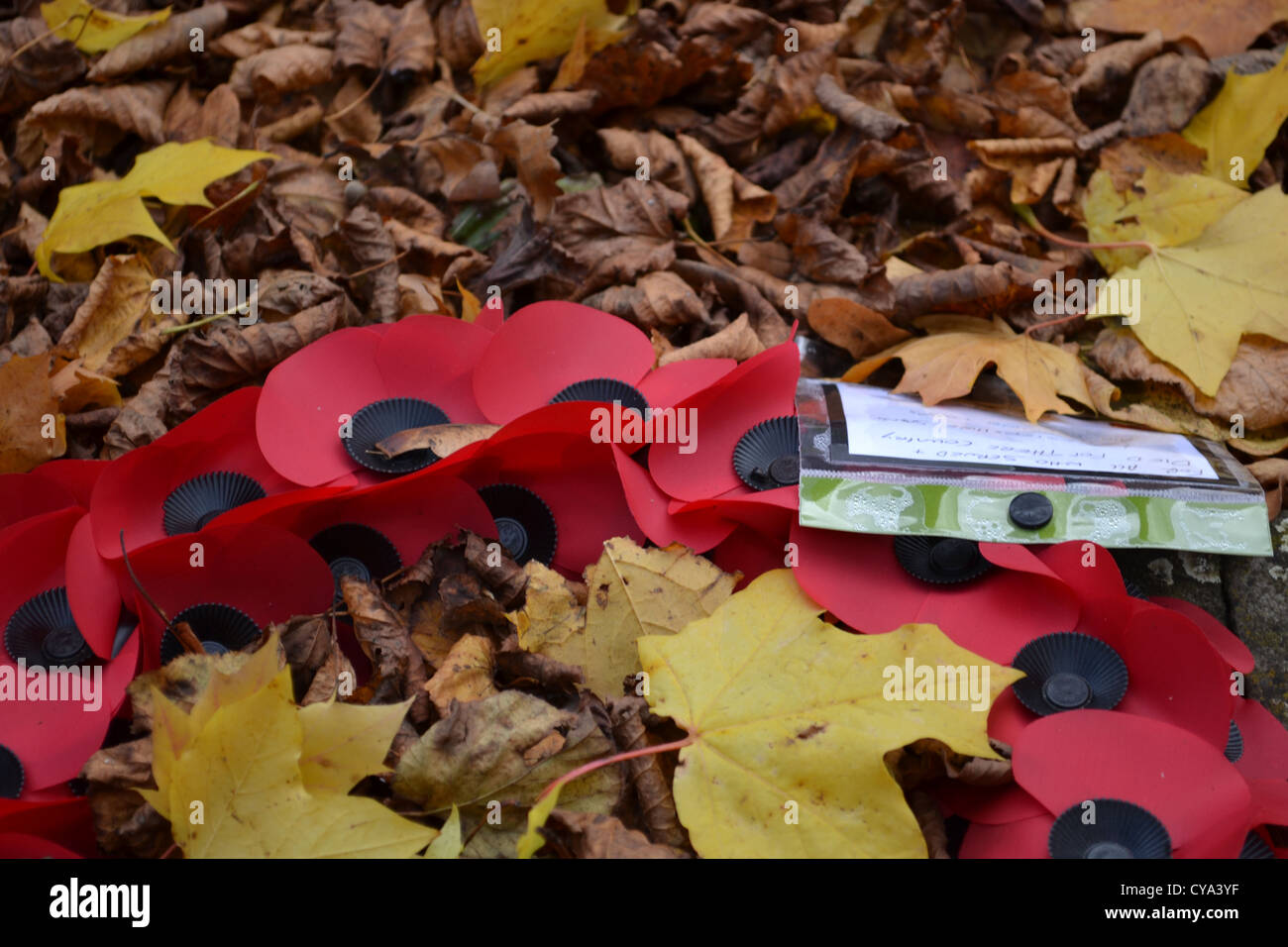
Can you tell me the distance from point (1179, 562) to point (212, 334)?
4.12 ft

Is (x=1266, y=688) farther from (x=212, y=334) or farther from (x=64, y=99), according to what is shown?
(x=64, y=99)

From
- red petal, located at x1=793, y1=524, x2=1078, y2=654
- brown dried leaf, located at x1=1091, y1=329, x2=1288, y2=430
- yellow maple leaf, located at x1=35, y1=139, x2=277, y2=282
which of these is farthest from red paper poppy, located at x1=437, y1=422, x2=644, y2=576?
brown dried leaf, located at x1=1091, y1=329, x2=1288, y2=430

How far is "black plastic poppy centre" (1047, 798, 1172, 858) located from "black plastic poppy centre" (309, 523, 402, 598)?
735mm

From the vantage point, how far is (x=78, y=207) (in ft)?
5.09

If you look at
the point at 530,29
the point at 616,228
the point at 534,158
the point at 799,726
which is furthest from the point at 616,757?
the point at 530,29

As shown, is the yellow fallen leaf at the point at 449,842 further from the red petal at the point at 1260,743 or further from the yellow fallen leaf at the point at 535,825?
the red petal at the point at 1260,743

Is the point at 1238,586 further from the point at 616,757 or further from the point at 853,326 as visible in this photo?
the point at 616,757

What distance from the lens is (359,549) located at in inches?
46.2

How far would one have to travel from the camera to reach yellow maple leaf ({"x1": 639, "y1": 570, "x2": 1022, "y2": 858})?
2.94 ft

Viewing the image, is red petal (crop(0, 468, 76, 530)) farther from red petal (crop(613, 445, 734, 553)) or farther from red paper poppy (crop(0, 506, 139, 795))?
red petal (crop(613, 445, 734, 553))

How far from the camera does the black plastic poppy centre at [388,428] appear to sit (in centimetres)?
118

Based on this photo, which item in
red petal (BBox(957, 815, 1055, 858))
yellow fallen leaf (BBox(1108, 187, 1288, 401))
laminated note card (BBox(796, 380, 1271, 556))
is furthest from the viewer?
yellow fallen leaf (BBox(1108, 187, 1288, 401))

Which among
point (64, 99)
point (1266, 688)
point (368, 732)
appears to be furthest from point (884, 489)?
point (64, 99)

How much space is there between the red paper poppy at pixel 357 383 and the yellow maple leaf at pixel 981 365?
55cm
